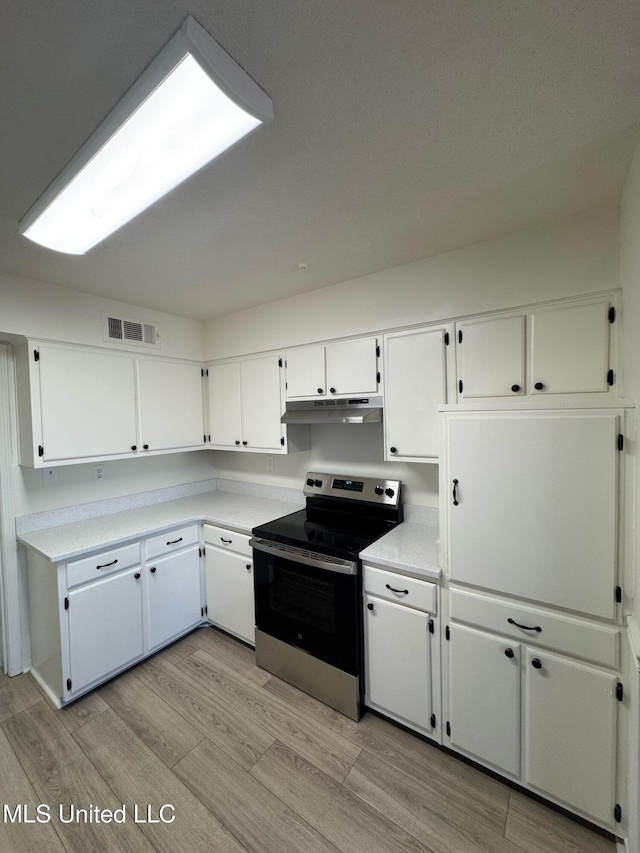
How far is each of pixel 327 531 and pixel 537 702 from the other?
1.25m

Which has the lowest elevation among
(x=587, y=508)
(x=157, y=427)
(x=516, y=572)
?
(x=516, y=572)

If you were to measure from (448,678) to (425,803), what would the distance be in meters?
0.48

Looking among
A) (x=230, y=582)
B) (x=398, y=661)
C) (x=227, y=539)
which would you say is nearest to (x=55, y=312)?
(x=227, y=539)

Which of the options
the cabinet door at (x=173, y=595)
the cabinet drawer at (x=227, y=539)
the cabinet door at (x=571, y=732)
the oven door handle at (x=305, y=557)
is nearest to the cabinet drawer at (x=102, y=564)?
the cabinet door at (x=173, y=595)

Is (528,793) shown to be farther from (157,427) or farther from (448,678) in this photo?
(157,427)

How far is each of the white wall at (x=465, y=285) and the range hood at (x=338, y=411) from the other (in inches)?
17.9

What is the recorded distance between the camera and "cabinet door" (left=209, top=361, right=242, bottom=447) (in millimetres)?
2936

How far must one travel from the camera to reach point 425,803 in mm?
1499

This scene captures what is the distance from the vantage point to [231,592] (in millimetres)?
2527

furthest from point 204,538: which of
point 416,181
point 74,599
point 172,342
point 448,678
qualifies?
point 416,181

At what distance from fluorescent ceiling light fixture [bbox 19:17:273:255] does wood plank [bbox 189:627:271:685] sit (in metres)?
2.63

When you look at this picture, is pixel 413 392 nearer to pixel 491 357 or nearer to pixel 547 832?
pixel 491 357

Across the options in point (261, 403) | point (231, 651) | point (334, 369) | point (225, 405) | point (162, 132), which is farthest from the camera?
point (225, 405)

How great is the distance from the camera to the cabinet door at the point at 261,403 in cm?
266
